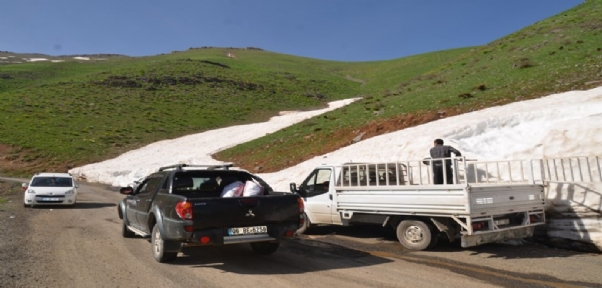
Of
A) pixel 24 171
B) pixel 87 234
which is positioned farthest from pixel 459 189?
pixel 24 171

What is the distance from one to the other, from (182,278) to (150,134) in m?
42.4

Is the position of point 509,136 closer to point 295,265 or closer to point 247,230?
point 295,265

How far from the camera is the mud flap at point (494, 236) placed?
7.04 m

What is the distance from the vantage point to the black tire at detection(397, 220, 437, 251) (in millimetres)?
7844

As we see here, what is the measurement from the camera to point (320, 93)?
236ft

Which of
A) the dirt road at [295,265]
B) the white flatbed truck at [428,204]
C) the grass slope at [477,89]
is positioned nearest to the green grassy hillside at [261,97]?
the grass slope at [477,89]

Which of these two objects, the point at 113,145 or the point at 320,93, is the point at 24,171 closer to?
the point at 113,145

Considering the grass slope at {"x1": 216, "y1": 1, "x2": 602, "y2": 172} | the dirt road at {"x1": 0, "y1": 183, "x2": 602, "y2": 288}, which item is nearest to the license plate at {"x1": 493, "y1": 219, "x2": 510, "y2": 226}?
the dirt road at {"x1": 0, "y1": 183, "x2": 602, "y2": 288}

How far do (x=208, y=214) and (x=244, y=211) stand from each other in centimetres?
58

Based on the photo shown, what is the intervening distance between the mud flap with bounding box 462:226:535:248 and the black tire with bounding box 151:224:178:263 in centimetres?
500

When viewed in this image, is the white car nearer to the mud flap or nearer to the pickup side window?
the pickup side window

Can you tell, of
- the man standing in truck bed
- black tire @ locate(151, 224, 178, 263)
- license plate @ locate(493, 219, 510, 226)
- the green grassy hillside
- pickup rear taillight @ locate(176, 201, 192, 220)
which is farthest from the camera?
the green grassy hillside

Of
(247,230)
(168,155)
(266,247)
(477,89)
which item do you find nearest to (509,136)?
(266,247)

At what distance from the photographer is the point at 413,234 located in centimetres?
809
